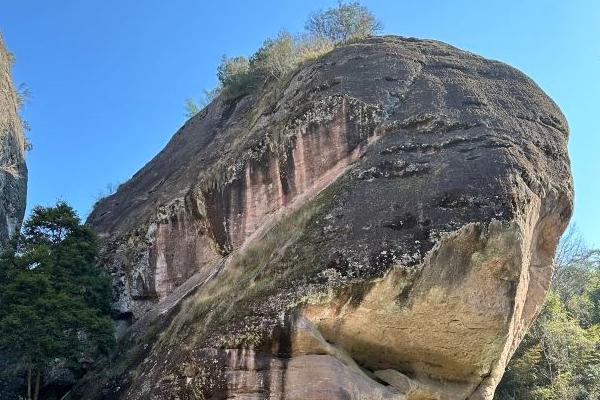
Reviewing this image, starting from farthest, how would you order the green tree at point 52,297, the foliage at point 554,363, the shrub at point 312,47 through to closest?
the foliage at point 554,363
the shrub at point 312,47
the green tree at point 52,297

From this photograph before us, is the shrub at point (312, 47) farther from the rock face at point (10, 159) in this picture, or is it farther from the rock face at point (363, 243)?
the rock face at point (10, 159)

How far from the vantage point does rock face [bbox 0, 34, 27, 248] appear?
2294 cm

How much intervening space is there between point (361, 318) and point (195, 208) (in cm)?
815

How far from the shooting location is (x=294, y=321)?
1116 centimetres

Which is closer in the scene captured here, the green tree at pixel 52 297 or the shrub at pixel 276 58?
the green tree at pixel 52 297

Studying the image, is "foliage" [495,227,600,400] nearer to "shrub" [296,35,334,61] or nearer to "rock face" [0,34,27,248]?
"shrub" [296,35,334,61]

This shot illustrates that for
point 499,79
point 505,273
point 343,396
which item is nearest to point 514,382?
point 499,79

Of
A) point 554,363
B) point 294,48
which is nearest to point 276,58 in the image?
point 294,48

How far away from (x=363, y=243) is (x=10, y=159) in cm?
1694

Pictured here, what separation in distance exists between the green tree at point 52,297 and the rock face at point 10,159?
348cm

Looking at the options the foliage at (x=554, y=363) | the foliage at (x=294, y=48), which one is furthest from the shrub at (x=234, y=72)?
the foliage at (x=554, y=363)

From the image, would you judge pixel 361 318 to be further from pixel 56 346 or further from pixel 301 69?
pixel 301 69

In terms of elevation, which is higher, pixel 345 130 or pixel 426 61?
pixel 426 61

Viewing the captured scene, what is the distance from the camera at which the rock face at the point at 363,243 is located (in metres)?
11.4
